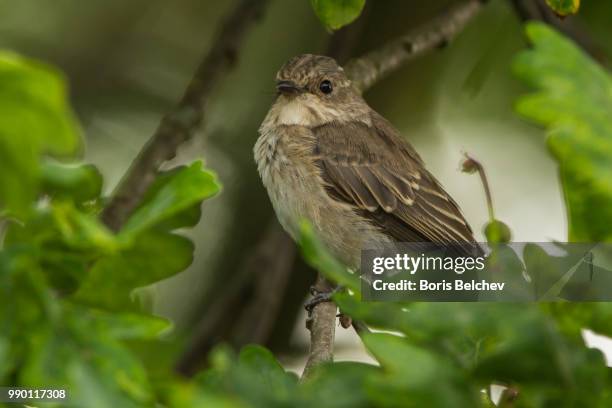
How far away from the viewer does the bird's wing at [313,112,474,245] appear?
445 cm

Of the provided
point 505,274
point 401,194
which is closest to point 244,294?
point 401,194

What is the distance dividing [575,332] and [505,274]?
28 centimetres

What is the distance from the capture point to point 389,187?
457 cm

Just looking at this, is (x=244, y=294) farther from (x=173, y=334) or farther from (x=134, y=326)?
(x=134, y=326)

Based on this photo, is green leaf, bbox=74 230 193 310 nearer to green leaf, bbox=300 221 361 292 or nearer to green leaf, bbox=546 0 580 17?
green leaf, bbox=300 221 361 292

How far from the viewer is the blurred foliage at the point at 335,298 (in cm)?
130

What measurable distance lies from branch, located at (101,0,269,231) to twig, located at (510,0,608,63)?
133cm

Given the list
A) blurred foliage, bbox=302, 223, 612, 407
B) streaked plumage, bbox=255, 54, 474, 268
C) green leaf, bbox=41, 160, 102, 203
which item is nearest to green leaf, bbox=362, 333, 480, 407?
blurred foliage, bbox=302, 223, 612, 407

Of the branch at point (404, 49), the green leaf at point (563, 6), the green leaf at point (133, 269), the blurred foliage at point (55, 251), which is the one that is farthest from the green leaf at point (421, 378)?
the branch at point (404, 49)

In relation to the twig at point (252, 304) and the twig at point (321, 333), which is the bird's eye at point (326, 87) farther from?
the twig at point (321, 333)

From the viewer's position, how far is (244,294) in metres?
5.47

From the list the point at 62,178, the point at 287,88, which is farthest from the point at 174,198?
the point at 287,88

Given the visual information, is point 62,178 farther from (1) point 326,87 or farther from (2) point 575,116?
(1) point 326,87

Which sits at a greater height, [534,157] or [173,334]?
[534,157]
